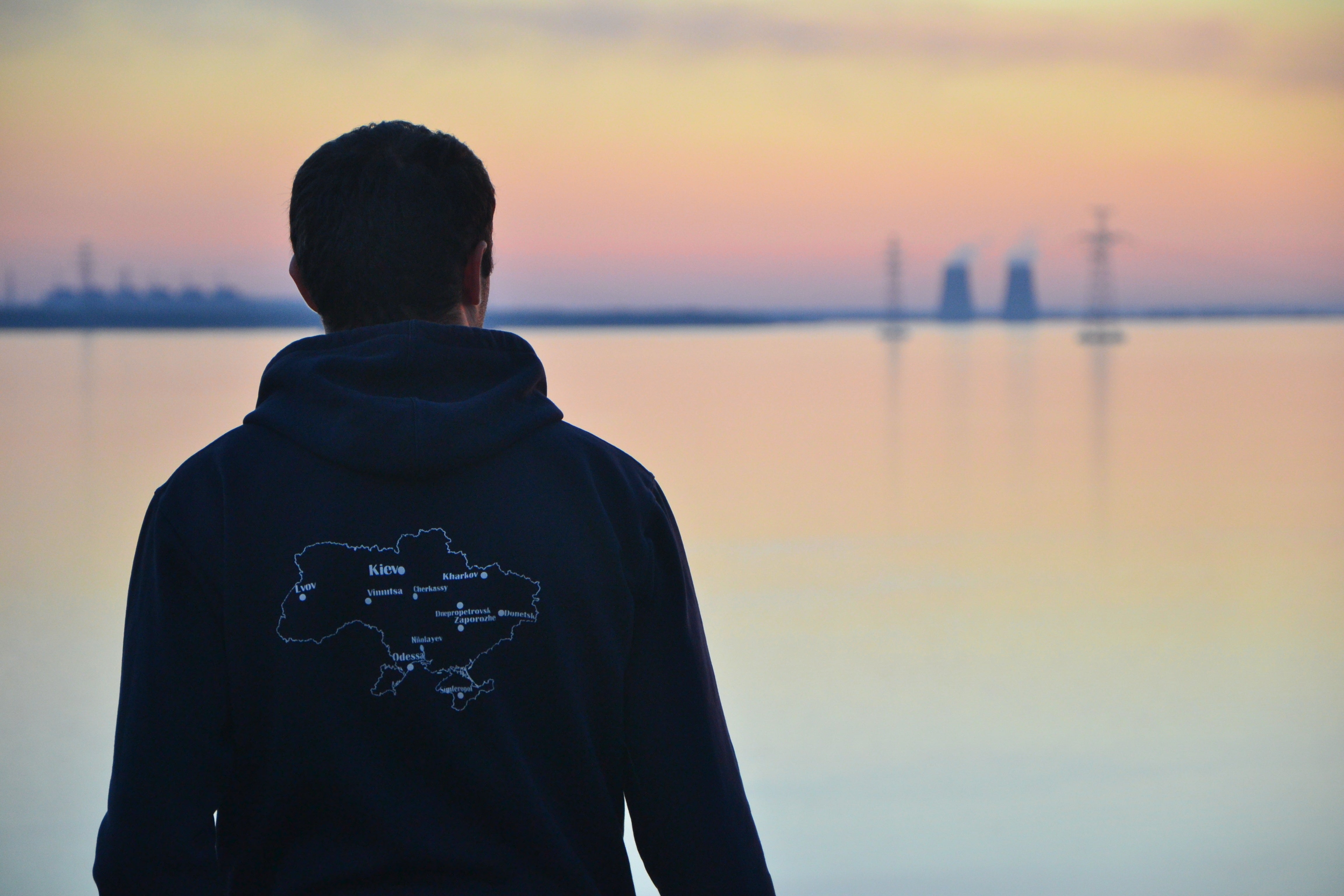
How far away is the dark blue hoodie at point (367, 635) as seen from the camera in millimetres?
790

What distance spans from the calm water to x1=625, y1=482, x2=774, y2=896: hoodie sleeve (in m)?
1.40

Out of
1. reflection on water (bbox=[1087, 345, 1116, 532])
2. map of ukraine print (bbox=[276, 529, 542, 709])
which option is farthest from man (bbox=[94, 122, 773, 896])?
reflection on water (bbox=[1087, 345, 1116, 532])

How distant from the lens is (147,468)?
296 inches

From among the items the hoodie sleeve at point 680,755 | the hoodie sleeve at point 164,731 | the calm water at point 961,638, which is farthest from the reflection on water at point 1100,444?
the hoodie sleeve at point 164,731

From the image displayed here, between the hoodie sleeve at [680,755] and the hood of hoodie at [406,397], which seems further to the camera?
the hoodie sleeve at [680,755]

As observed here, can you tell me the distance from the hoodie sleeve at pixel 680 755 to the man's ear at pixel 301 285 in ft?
0.94

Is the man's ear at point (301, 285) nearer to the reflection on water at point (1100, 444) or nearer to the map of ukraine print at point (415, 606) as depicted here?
the map of ukraine print at point (415, 606)

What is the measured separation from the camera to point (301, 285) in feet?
2.84

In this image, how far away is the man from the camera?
2.60ft

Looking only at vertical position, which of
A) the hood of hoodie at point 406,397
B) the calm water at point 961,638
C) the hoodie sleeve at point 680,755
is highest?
the hood of hoodie at point 406,397

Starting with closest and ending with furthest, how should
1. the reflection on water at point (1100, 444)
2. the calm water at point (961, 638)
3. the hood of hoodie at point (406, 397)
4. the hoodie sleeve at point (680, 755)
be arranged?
the hood of hoodie at point (406, 397)
the hoodie sleeve at point (680, 755)
the calm water at point (961, 638)
the reflection on water at point (1100, 444)

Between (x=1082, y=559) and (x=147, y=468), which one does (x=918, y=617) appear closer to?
(x=1082, y=559)

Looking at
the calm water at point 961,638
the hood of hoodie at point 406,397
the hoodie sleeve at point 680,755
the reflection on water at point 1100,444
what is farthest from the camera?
the reflection on water at point 1100,444

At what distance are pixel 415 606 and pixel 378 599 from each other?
0.08 ft
